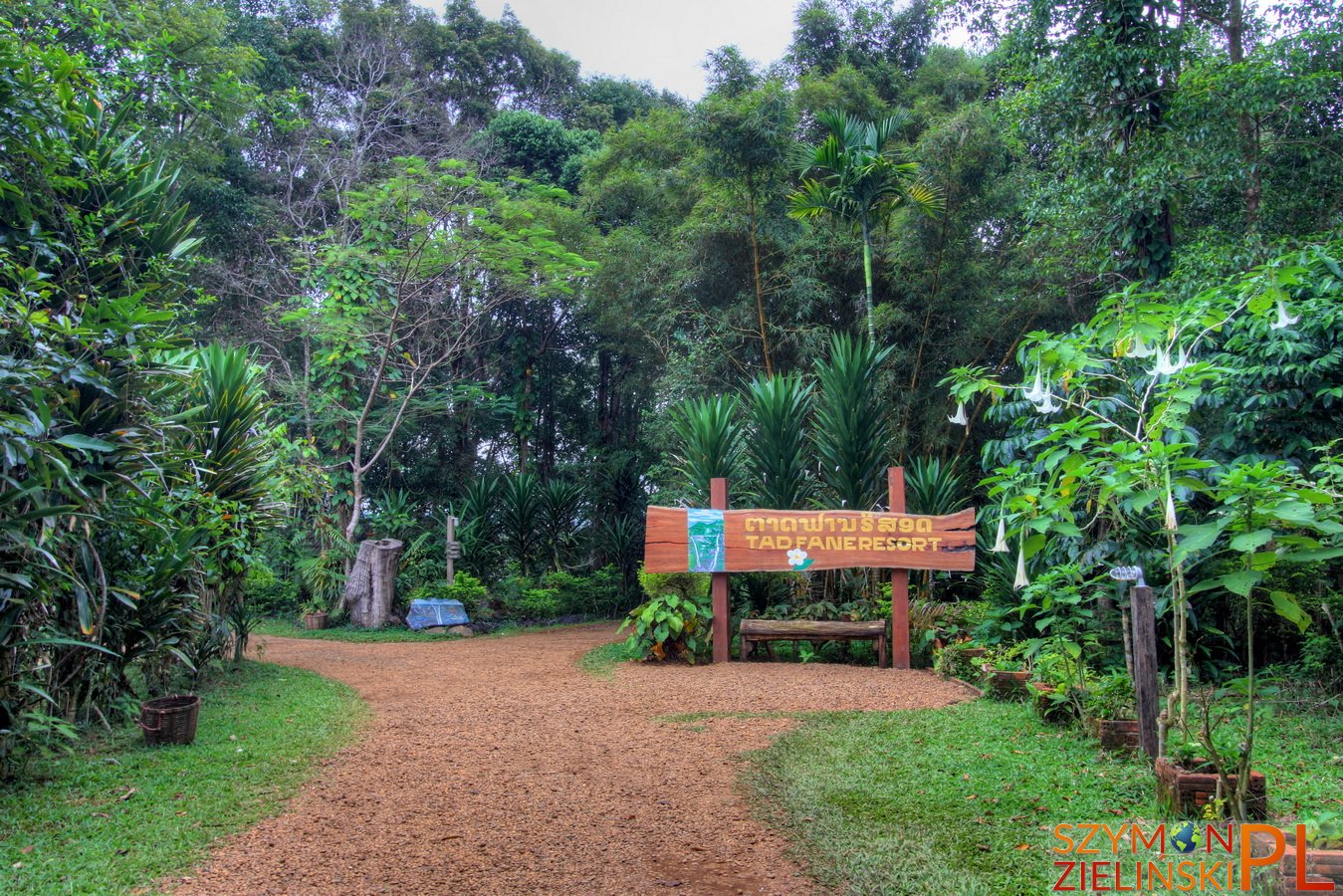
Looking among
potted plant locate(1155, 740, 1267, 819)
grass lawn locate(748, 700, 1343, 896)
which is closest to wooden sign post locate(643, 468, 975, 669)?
grass lawn locate(748, 700, 1343, 896)

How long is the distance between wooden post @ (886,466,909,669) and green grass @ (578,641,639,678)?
2053mm

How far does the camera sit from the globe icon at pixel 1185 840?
8.57ft

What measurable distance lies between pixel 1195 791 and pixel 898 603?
405 cm

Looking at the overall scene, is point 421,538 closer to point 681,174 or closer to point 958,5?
point 681,174

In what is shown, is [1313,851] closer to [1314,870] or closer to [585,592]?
[1314,870]

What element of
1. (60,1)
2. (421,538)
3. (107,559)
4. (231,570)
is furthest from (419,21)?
(107,559)

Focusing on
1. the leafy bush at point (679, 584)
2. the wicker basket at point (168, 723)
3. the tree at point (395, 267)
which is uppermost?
the tree at point (395, 267)

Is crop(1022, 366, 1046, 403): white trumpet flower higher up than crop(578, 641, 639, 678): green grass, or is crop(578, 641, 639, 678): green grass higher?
crop(1022, 366, 1046, 403): white trumpet flower

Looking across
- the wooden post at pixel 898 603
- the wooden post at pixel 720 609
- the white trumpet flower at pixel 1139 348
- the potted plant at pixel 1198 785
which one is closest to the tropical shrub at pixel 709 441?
the wooden post at pixel 720 609

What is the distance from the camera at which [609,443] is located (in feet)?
47.6

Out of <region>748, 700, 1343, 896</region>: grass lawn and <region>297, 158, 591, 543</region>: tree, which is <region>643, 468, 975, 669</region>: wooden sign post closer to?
<region>748, 700, 1343, 896</region>: grass lawn

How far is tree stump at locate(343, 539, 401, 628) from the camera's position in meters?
10.2

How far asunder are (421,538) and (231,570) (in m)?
5.05

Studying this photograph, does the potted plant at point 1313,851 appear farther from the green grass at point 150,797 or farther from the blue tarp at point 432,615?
the blue tarp at point 432,615
